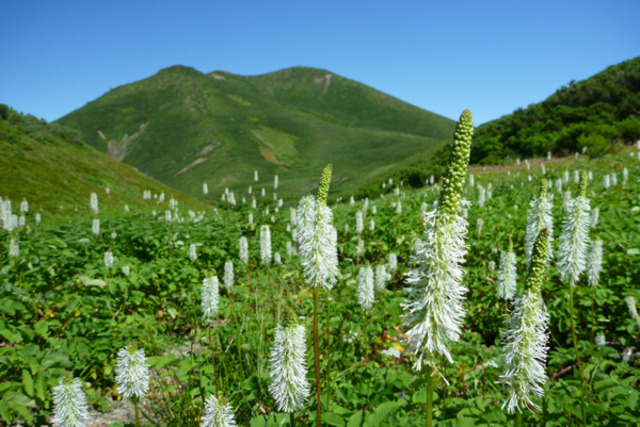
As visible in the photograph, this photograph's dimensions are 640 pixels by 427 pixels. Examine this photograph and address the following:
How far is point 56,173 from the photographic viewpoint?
29.6 meters

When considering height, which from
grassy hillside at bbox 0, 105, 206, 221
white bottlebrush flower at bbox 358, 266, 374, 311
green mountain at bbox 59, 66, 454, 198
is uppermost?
green mountain at bbox 59, 66, 454, 198

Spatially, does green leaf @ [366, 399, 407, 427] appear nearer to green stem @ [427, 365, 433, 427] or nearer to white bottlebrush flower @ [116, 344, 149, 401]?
green stem @ [427, 365, 433, 427]

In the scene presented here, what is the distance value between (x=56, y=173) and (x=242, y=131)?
9601 cm

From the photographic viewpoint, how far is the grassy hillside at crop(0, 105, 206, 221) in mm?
23141

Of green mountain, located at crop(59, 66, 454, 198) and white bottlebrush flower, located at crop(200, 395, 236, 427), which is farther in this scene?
green mountain, located at crop(59, 66, 454, 198)

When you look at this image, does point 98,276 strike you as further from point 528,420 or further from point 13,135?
point 13,135

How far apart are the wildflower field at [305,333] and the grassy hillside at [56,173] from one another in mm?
16503

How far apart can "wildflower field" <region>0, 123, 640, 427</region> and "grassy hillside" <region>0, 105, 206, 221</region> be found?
650 inches

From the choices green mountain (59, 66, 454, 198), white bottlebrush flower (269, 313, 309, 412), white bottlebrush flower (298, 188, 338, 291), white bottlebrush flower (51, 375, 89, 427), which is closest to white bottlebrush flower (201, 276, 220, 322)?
white bottlebrush flower (51, 375, 89, 427)

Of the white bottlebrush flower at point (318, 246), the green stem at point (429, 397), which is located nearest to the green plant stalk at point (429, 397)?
the green stem at point (429, 397)

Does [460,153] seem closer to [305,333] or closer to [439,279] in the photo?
[439,279]

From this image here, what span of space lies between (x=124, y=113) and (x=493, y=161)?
152960 millimetres

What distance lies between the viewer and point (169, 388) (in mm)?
3684

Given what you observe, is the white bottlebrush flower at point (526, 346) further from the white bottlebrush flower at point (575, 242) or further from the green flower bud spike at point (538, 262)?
the white bottlebrush flower at point (575, 242)
